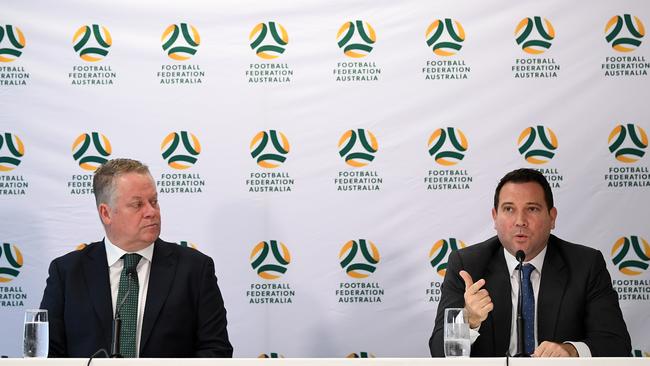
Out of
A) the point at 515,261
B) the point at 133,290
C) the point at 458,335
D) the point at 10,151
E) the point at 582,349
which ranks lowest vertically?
the point at 582,349

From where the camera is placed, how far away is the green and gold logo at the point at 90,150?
493 cm

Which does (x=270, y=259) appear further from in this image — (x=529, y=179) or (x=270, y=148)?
(x=529, y=179)

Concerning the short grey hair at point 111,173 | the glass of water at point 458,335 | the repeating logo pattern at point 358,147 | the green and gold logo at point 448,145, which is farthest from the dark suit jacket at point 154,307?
the green and gold logo at point 448,145

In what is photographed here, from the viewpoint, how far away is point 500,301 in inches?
153

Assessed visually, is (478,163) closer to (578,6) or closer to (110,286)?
(578,6)

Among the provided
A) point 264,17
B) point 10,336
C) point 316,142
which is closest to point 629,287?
point 316,142

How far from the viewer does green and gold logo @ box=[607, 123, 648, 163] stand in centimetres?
478

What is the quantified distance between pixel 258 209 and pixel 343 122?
0.66 m

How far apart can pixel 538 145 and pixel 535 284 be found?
1.08 metres

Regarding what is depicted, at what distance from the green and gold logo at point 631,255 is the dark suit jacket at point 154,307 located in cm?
214

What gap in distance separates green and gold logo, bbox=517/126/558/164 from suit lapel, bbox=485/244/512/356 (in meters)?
0.97

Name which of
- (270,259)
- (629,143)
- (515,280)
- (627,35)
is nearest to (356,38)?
(270,259)

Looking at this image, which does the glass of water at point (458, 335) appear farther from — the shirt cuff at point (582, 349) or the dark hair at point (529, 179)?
the dark hair at point (529, 179)

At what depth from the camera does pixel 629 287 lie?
15.5 feet
